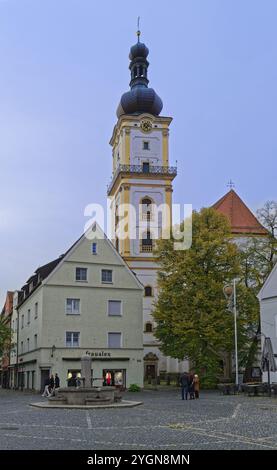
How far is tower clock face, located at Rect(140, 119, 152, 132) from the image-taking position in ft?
246

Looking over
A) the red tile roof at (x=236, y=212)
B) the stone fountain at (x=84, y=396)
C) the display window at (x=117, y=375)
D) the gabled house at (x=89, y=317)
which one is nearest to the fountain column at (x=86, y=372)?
the stone fountain at (x=84, y=396)

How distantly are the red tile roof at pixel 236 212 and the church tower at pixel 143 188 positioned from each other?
599 cm

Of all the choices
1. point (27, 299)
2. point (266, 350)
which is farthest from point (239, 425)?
point (27, 299)

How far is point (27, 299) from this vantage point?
57.8 meters

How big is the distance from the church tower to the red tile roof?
19.6ft

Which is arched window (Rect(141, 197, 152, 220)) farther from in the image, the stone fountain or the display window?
the stone fountain

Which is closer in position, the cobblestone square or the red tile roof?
the cobblestone square

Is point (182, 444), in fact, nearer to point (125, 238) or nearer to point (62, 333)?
point (62, 333)

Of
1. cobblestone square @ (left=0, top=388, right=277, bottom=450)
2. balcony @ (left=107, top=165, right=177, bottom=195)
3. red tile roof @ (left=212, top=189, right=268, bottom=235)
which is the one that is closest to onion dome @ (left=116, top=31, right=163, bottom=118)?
balcony @ (left=107, top=165, right=177, bottom=195)

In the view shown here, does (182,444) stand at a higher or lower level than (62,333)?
lower

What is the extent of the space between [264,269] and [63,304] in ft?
49.7

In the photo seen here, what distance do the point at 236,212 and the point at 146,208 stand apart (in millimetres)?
9760

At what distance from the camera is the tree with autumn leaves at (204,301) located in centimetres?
4462

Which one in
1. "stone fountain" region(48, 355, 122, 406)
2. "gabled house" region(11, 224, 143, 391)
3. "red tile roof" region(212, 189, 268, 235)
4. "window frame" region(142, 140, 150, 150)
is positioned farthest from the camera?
"window frame" region(142, 140, 150, 150)
